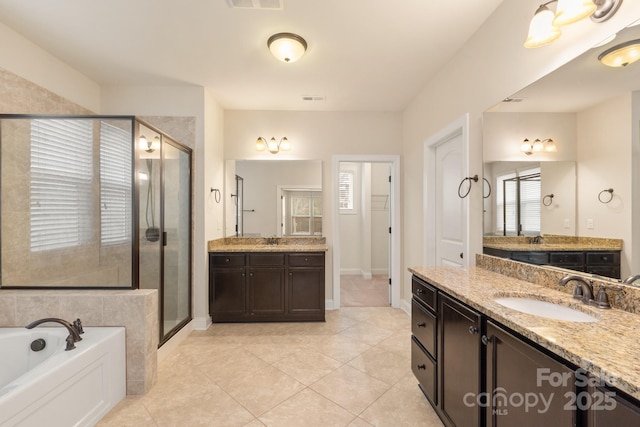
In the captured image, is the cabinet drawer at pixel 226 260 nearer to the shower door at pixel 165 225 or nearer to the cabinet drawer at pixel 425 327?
the shower door at pixel 165 225

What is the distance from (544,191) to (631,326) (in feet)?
2.84

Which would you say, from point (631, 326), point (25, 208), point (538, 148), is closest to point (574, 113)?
point (538, 148)

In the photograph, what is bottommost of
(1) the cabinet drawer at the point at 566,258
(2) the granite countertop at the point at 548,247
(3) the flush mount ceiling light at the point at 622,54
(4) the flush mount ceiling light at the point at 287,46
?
(1) the cabinet drawer at the point at 566,258

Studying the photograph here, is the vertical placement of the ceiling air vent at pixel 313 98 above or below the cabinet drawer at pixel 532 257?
above

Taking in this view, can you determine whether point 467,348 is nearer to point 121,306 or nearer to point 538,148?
point 538,148

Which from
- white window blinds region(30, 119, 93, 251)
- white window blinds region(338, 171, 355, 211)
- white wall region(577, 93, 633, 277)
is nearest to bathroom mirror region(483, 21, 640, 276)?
white wall region(577, 93, 633, 277)

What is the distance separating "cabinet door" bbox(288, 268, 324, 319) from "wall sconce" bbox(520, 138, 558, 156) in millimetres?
2375

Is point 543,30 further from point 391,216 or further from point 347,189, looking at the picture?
point 347,189

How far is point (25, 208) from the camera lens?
7.72 ft

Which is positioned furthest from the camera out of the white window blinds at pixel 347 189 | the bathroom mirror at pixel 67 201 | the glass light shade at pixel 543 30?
the white window blinds at pixel 347 189

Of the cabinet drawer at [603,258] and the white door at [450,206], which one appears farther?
the white door at [450,206]

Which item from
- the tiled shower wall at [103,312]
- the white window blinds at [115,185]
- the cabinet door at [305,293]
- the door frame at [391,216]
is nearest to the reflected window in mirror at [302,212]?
the door frame at [391,216]

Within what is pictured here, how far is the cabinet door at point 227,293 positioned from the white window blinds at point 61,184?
1333 millimetres

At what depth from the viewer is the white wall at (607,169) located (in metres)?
1.23
